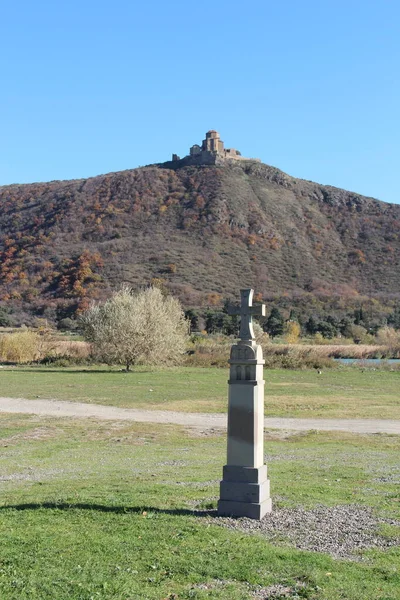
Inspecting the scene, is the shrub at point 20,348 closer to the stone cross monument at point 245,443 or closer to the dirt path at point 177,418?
the dirt path at point 177,418

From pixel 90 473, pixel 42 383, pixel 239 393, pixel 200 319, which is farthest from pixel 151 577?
pixel 200 319

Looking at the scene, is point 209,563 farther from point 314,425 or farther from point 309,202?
point 309,202

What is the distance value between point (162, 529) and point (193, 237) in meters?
93.3

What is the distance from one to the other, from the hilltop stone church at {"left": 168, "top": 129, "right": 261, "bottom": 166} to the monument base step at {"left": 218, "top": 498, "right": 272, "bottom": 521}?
378ft

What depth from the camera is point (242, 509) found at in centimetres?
821

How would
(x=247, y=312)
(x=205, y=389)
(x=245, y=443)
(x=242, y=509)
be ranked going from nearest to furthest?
1. (x=242, y=509)
2. (x=245, y=443)
3. (x=247, y=312)
4. (x=205, y=389)

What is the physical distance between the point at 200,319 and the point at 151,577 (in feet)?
226

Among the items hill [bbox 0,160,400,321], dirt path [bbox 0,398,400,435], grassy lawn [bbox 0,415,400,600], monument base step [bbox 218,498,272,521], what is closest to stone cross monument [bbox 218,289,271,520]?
monument base step [bbox 218,498,272,521]

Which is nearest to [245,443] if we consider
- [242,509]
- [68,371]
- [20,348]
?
[242,509]

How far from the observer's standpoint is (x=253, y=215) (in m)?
105

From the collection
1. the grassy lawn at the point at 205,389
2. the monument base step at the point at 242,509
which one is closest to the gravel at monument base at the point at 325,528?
the monument base step at the point at 242,509

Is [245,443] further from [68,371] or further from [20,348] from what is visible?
[20,348]

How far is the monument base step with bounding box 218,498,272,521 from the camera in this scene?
8.12 metres

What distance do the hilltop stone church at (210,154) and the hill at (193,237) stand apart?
252cm
